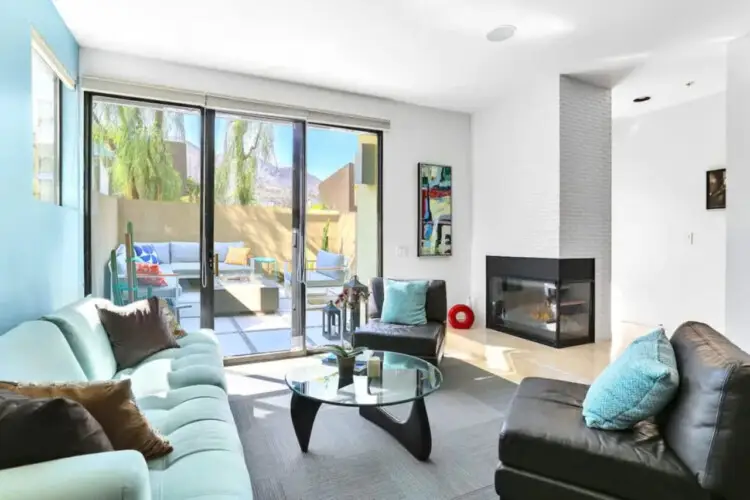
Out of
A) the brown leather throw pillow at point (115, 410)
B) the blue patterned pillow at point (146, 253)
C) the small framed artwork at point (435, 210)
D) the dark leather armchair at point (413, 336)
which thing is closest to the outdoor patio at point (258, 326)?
the blue patterned pillow at point (146, 253)

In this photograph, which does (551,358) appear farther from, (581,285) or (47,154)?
(47,154)

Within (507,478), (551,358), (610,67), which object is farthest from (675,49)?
(507,478)

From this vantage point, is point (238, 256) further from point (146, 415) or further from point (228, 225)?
point (146, 415)

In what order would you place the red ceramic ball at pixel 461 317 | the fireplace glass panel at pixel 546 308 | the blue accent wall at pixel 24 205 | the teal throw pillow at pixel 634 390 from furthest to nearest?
1. the red ceramic ball at pixel 461 317
2. the fireplace glass panel at pixel 546 308
3. the blue accent wall at pixel 24 205
4. the teal throw pillow at pixel 634 390

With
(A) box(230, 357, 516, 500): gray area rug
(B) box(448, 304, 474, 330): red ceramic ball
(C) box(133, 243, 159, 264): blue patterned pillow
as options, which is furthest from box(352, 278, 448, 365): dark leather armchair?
(C) box(133, 243, 159, 264): blue patterned pillow

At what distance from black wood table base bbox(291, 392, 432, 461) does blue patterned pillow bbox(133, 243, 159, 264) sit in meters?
2.41

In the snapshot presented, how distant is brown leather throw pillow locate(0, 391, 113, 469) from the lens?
102cm

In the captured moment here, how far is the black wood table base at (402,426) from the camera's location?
2217mm

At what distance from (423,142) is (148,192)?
3.08 m

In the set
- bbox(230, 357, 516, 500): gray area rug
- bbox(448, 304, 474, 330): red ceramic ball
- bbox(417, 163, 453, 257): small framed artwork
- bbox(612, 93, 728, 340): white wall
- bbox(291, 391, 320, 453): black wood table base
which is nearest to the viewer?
bbox(230, 357, 516, 500): gray area rug

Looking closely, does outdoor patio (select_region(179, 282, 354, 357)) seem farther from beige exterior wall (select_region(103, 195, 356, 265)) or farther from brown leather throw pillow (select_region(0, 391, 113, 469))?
brown leather throw pillow (select_region(0, 391, 113, 469))

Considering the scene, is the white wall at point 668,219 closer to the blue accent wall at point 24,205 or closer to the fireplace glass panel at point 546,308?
the fireplace glass panel at point 546,308

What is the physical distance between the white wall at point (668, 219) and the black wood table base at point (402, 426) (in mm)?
4308

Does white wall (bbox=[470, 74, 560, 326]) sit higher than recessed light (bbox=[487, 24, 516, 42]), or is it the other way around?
recessed light (bbox=[487, 24, 516, 42])
